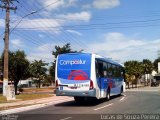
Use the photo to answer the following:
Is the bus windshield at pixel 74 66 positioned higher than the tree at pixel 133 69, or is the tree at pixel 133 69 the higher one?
the tree at pixel 133 69

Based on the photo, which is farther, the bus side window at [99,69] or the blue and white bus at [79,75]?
the bus side window at [99,69]

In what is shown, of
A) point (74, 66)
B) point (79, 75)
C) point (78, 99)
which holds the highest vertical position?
point (74, 66)

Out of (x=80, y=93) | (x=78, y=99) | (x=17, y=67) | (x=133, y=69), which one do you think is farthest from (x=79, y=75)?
(x=133, y=69)

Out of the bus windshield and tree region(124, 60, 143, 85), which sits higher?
tree region(124, 60, 143, 85)

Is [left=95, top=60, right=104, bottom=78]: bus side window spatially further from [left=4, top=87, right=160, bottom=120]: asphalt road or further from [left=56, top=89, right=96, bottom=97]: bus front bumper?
[left=4, top=87, right=160, bottom=120]: asphalt road

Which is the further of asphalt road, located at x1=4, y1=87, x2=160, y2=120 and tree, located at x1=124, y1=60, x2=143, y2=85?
tree, located at x1=124, y1=60, x2=143, y2=85

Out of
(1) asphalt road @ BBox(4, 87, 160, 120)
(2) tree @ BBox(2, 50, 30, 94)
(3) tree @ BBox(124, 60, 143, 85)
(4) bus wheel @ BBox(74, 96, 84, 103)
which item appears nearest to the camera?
(1) asphalt road @ BBox(4, 87, 160, 120)

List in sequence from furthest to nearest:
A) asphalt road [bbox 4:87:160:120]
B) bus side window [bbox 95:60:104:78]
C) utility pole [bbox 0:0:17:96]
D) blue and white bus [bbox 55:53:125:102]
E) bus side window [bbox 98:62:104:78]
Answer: utility pole [bbox 0:0:17:96] < bus side window [bbox 98:62:104:78] < bus side window [bbox 95:60:104:78] < blue and white bus [bbox 55:53:125:102] < asphalt road [bbox 4:87:160:120]

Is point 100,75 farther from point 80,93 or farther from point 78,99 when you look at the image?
point 78,99

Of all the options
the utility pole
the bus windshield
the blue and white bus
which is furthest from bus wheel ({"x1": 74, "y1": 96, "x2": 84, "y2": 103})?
the utility pole

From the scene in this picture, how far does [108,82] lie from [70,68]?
183 inches

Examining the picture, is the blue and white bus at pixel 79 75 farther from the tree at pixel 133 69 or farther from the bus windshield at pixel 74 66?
the tree at pixel 133 69

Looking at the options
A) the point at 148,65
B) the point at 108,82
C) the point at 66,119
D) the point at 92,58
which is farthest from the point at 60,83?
the point at 148,65

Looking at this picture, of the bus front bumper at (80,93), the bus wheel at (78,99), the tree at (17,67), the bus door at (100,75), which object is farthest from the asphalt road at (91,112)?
the tree at (17,67)
